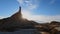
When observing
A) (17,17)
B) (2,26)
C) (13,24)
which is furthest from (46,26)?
(2,26)

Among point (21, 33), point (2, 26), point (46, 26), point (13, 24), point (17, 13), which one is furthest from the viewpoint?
point (46, 26)

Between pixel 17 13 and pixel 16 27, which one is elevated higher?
pixel 17 13

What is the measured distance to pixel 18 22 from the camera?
7574mm

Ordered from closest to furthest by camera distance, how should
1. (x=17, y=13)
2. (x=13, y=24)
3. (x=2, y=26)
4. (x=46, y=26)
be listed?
(x=2, y=26)
(x=13, y=24)
(x=17, y=13)
(x=46, y=26)

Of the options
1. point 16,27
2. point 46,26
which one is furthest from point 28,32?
point 46,26

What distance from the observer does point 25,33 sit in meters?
5.57

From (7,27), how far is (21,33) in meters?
1.63

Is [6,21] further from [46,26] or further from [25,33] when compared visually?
[46,26]

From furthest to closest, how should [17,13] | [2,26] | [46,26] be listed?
1. [46,26]
2. [17,13]
3. [2,26]

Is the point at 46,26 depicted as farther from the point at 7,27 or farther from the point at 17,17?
the point at 7,27

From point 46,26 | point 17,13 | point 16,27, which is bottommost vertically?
point 46,26

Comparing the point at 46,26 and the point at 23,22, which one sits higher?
the point at 23,22

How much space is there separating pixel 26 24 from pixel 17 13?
104 centimetres

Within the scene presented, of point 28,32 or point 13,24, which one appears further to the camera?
point 13,24
